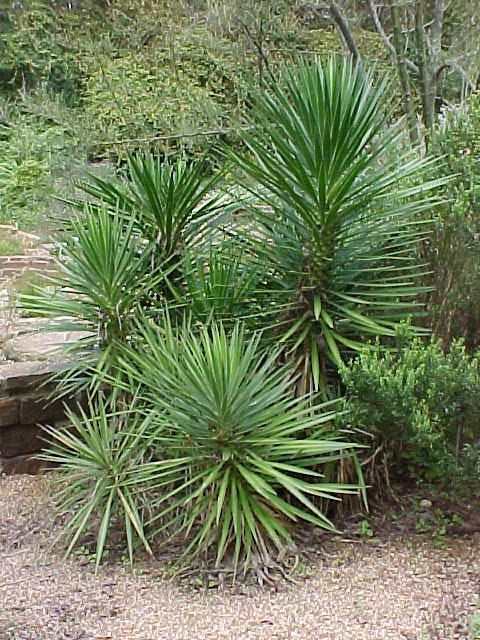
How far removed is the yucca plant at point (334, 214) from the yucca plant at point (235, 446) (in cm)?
28

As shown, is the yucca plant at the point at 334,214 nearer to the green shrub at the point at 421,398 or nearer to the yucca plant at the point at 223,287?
the yucca plant at the point at 223,287

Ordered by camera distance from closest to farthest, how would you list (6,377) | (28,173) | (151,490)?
(151,490)
(6,377)
(28,173)

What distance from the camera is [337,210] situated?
376 centimetres

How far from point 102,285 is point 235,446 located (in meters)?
1.18

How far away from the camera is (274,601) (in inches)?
130

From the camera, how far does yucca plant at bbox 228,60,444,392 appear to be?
3.73m

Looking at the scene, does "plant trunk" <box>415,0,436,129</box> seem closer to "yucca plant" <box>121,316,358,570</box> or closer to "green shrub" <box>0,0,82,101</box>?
"yucca plant" <box>121,316,358,570</box>

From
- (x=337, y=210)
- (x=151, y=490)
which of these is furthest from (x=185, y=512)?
(x=337, y=210)

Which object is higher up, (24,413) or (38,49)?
(38,49)

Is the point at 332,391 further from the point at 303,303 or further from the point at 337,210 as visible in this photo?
the point at 337,210

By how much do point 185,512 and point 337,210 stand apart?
1.54 meters

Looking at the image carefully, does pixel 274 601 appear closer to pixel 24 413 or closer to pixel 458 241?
pixel 458 241

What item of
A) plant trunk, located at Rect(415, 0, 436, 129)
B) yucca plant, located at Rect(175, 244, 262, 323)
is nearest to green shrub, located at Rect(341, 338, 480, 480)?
yucca plant, located at Rect(175, 244, 262, 323)

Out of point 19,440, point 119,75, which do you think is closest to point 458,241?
point 19,440
